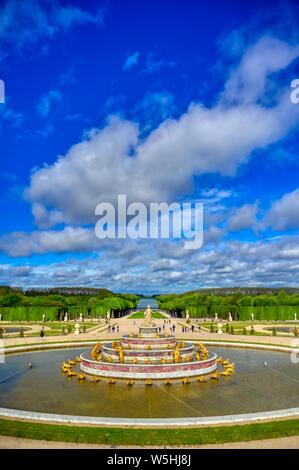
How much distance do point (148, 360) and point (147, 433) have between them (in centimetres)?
1032

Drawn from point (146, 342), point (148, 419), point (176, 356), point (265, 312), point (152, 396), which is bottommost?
point (265, 312)

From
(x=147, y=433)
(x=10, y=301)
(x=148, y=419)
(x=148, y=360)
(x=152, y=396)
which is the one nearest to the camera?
(x=147, y=433)

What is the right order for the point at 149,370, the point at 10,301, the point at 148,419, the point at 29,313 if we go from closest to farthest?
the point at 148,419, the point at 149,370, the point at 29,313, the point at 10,301

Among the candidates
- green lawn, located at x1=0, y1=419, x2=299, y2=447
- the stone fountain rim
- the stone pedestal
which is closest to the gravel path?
green lawn, located at x1=0, y1=419, x2=299, y2=447

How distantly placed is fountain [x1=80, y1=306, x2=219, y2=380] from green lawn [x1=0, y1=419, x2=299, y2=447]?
870 centimetres

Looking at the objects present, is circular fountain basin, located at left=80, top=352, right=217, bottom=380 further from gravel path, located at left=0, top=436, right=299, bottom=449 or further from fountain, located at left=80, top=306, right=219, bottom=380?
gravel path, located at left=0, top=436, right=299, bottom=449

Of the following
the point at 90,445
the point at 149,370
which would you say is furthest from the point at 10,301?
the point at 90,445

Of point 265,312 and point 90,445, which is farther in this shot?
point 265,312

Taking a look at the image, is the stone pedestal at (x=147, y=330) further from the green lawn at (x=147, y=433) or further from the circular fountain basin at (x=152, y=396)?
the green lawn at (x=147, y=433)

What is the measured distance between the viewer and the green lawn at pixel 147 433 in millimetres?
10133

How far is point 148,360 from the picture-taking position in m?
20.9

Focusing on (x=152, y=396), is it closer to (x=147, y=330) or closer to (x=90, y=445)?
(x=90, y=445)

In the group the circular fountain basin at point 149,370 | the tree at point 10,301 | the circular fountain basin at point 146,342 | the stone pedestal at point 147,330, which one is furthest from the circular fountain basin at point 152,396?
the tree at point 10,301
